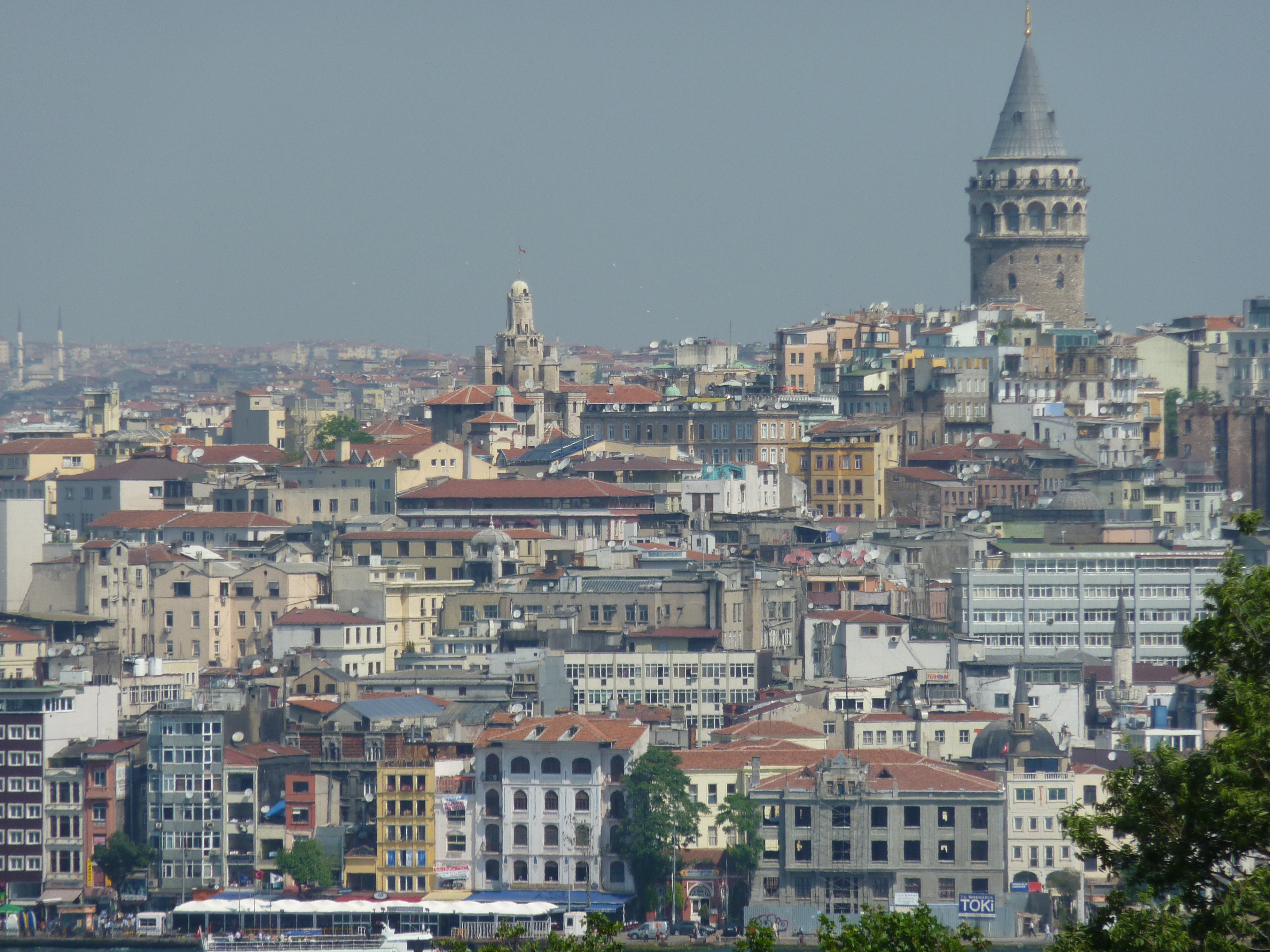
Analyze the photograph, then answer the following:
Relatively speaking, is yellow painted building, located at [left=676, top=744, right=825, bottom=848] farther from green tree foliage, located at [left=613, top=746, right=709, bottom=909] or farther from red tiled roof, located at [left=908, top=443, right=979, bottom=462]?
red tiled roof, located at [left=908, top=443, right=979, bottom=462]

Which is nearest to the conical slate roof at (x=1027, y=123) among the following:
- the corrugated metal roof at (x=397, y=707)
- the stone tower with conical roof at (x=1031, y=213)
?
the stone tower with conical roof at (x=1031, y=213)

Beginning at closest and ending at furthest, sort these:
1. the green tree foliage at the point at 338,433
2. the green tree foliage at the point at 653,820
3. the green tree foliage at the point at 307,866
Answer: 1. the green tree foliage at the point at 653,820
2. the green tree foliage at the point at 307,866
3. the green tree foliage at the point at 338,433

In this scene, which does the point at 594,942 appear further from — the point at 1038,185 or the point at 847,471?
the point at 1038,185

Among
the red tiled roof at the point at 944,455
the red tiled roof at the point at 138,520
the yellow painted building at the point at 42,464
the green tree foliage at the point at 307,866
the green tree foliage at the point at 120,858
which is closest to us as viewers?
the green tree foliage at the point at 307,866

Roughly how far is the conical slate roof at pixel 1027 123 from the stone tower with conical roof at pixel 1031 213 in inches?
1.1

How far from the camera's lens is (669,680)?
204ft

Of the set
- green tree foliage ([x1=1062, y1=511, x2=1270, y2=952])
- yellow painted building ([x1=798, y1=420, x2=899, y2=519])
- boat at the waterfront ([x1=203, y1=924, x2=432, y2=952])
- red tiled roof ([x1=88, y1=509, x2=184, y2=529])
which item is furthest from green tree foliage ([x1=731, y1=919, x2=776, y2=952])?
yellow painted building ([x1=798, y1=420, x2=899, y2=519])

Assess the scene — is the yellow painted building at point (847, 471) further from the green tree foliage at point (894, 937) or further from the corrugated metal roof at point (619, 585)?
the green tree foliage at point (894, 937)

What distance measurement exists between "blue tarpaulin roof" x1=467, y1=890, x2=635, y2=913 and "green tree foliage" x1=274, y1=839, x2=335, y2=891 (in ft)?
9.09

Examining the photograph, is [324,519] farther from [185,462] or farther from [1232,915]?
[1232,915]

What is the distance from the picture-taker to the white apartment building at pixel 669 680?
203ft

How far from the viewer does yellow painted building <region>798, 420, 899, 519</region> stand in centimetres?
8781

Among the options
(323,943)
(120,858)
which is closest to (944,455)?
(120,858)

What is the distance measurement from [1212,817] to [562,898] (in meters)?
34.5
